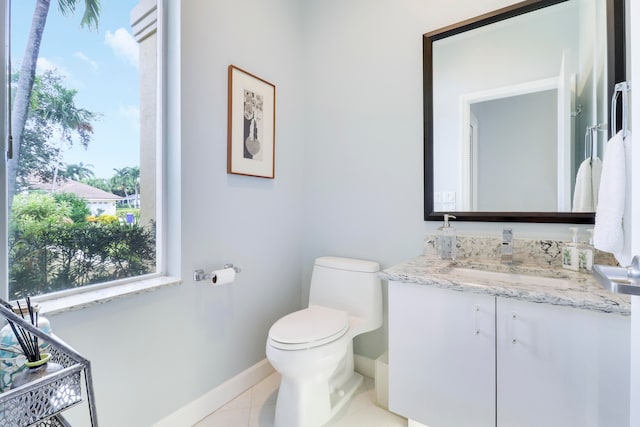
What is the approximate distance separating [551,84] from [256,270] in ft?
6.08

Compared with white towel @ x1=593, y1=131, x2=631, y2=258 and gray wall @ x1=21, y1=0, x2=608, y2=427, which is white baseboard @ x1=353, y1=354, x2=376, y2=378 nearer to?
gray wall @ x1=21, y1=0, x2=608, y2=427

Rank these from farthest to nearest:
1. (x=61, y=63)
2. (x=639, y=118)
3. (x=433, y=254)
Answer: (x=433, y=254) → (x=61, y=63) → (x=639, y=118)

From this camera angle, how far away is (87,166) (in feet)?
4.21

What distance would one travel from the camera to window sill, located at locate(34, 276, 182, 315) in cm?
109

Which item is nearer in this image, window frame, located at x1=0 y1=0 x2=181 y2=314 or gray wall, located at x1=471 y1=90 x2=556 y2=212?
window frame, located at x1=0 y1=0 x2=181 y2=314

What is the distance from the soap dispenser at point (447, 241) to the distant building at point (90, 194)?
1608mm

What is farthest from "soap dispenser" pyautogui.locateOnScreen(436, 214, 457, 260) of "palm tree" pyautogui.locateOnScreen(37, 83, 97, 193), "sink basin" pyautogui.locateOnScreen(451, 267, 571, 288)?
"palm tree" pyautogui.locateOnScreen(37, 83, 97, 193)

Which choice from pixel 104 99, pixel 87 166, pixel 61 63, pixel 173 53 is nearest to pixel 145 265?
pixel 87 166

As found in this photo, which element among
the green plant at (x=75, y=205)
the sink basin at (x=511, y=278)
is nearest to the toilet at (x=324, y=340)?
the sink basin at (x=511, y=278)

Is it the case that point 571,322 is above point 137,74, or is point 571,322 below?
below

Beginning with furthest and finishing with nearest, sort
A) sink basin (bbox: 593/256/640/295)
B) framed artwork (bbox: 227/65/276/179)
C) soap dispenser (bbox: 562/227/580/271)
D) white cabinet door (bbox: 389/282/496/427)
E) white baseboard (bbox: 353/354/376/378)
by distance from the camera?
1. white baseboard (bbox: 353/354/376/378)
2. framed artwork (bbox: 227/65/276/179)
3. soap dispenser (bbox: 562/227/580/271)
4. white cabinet door (bbox: 389/282/496/427)
5. sink basin (bbox: 593/256/640/295)

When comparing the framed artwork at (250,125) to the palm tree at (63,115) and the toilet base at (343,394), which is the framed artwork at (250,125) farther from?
the toilet base at (343,394)

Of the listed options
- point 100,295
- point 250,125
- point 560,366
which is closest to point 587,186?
point 560,366

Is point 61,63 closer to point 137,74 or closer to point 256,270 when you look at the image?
point 137,74
